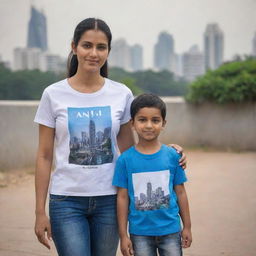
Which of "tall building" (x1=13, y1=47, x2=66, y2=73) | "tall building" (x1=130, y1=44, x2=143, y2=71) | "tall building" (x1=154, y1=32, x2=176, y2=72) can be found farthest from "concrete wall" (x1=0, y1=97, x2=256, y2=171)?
"tall building" (x1=154, y1=32, x2=176, y2=72)

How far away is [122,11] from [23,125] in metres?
5.95

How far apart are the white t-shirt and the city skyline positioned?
7909mm

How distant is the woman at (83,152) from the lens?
6.57 ft

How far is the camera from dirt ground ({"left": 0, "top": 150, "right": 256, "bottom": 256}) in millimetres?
3854

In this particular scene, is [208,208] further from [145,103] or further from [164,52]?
[164,52]

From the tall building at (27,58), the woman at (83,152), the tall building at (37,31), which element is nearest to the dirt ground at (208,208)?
the woman at (83,152)

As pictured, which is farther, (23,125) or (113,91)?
(23,125)

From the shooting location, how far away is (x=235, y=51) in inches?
522

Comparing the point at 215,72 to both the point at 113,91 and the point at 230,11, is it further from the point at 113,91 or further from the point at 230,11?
the point at 113,91

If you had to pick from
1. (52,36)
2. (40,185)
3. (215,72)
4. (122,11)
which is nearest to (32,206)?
(40,185)

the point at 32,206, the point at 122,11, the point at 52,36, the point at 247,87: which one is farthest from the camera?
the point at 122,11

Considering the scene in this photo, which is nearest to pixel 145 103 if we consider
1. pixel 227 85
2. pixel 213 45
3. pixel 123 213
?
pixel 123 213

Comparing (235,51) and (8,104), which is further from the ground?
(235,51)

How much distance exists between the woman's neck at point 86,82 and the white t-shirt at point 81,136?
0.09ft
